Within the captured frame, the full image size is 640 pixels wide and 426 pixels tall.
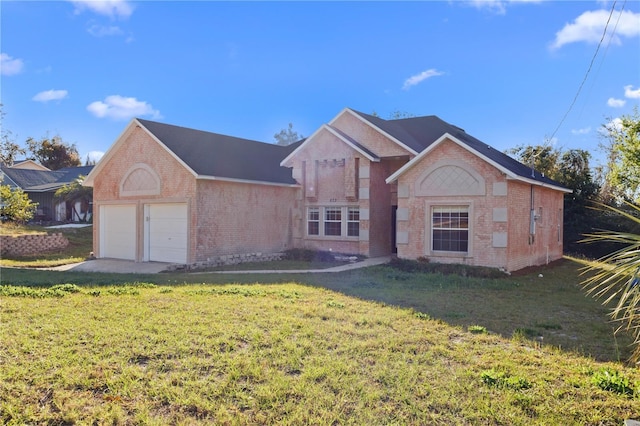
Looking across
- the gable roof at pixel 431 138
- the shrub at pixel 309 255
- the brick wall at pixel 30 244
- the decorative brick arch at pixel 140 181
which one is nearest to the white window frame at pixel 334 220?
the shrub at pixel 309 255

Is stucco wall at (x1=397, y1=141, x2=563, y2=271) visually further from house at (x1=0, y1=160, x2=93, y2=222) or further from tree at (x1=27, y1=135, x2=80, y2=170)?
tree at (x1=27, y1=135, x2=80, y2=170)

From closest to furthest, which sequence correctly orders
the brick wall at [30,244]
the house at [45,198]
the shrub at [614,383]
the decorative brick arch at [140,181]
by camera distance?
the shrub at [614,383] < the decorative brick arch at [140,181] < the brick wall at [30,244] < the house at [45,198]

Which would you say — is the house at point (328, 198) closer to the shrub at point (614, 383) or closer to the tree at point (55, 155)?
the shrub at point (614, 383)

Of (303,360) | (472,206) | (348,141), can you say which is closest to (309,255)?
(348,141)

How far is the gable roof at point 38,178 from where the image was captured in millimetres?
39188

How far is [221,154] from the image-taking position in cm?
2138

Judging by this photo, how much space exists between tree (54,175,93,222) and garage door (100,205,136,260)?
45.4 ft

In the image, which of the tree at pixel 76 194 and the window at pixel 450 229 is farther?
the tree at pixel 76 194

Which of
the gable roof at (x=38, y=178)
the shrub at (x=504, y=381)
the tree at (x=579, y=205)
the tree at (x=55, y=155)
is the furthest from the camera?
the tree at (x=55, y=155)

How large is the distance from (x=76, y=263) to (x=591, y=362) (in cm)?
1958

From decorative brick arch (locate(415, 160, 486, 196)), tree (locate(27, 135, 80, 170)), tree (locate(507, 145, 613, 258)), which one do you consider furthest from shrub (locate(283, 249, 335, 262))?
tree (locate(27, 135, 80, 170))

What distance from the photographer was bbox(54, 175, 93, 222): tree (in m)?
34.8

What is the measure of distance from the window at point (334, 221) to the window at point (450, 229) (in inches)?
172

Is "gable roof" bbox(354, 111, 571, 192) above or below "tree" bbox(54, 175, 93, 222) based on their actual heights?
above
